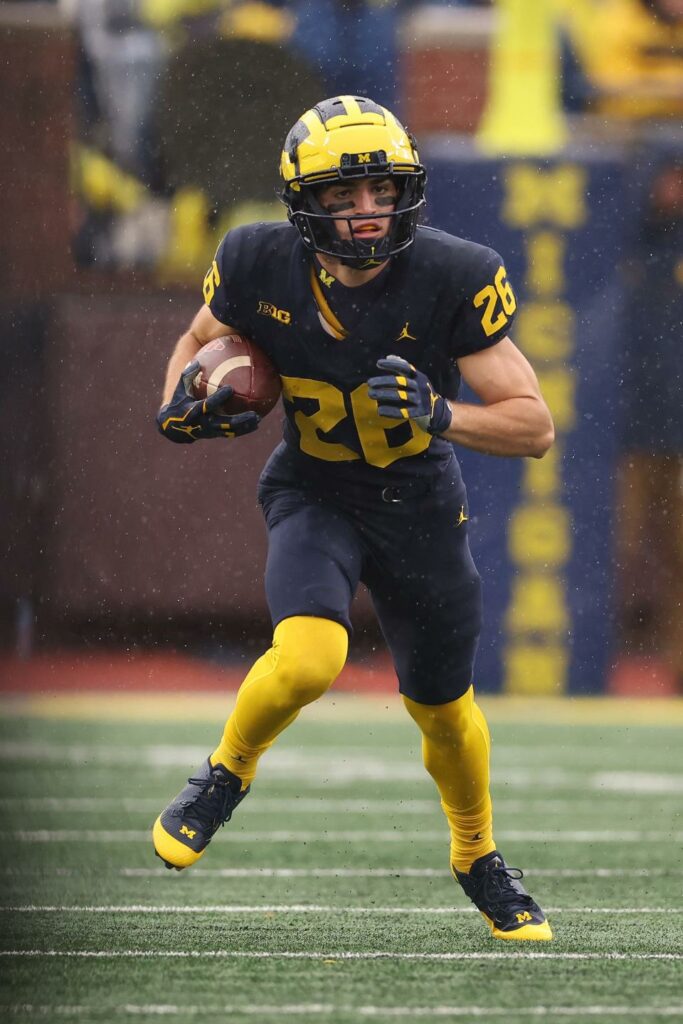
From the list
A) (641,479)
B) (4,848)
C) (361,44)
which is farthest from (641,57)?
(4,848)

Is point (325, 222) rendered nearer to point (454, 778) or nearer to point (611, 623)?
point (454, 778)

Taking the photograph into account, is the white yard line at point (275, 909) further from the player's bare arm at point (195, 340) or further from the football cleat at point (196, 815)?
the player's bare arm at point (195, 340)

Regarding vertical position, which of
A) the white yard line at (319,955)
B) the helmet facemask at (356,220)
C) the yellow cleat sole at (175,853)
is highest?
the helmet facemask at (356,220)

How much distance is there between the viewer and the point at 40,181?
390 inches

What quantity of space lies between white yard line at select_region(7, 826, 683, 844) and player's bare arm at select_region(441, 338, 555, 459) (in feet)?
5.82

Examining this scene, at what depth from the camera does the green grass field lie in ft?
9.39

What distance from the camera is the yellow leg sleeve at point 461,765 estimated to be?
3.37 m

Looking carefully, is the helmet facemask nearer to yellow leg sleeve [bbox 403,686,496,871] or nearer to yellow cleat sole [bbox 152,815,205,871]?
yellow leg sleeve [bbox 403,686,496,871]

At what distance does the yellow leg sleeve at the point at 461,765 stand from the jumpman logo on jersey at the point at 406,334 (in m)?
0.67

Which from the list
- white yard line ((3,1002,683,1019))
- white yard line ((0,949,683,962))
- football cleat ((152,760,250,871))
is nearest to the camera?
white yard line ((3,1002,683,1019))

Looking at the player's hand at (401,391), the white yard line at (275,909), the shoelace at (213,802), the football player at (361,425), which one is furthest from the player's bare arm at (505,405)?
the white yard line at (275,909)

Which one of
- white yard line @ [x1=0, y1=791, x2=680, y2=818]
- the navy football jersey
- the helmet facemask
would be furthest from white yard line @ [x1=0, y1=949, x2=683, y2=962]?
white yard line @ [x1=0, y1=791, x2=680, y2=818]

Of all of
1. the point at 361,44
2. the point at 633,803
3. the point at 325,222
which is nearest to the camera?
the point at 325,222

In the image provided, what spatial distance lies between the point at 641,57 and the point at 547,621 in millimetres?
3598
